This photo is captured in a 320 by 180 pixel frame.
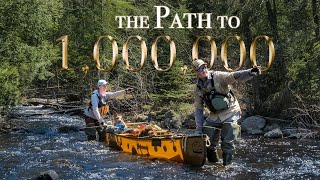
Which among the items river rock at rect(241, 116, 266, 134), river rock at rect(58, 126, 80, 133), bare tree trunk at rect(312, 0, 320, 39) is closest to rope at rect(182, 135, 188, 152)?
river rock at rect(241, 116, 266, 134)

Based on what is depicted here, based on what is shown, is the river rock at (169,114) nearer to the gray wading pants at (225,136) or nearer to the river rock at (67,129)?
the river rock at (67,129)

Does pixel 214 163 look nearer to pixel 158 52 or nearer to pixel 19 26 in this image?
pixel 19 26

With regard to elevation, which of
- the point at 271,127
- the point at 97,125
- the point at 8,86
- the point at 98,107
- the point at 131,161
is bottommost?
the point at 131,161

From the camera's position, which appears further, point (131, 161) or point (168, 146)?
point (131, 161)

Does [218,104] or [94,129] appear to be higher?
[218,104]

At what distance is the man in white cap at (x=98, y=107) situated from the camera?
1510 centimetres

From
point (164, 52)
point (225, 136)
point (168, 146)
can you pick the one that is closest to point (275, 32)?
point (164, 52)

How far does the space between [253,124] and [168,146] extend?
8487 millimetres

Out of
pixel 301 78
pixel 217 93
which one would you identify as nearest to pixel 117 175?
pixel 217 93

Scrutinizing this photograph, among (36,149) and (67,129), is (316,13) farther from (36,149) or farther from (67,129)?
(36,149)

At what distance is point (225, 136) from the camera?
9922 millimetres

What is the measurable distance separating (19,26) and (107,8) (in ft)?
31.4

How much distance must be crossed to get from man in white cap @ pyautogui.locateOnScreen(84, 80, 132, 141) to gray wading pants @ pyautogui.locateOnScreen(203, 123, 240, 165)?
5186 millimetres

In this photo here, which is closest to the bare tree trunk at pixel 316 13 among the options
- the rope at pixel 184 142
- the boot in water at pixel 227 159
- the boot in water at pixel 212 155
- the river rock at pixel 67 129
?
the river rock at pixel 67 129
